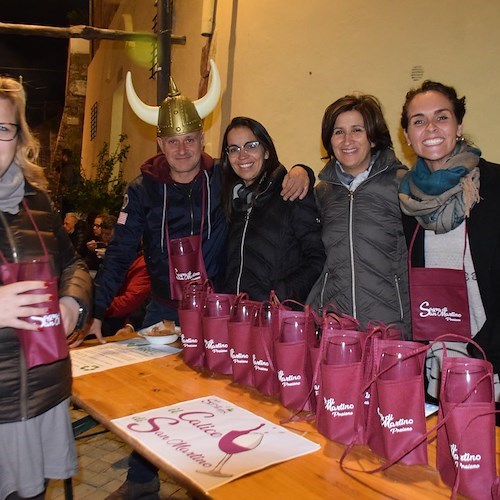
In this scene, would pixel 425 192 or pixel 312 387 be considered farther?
pixel 425 192

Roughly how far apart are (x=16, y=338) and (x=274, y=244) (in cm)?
127

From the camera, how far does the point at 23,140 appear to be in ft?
5.17

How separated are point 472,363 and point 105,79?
12.0 meters

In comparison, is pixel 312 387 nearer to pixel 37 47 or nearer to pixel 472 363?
pixel 472 363

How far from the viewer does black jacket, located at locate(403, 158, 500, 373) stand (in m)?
1.89

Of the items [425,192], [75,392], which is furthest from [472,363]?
[75,392]

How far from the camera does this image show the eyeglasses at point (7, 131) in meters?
1.46

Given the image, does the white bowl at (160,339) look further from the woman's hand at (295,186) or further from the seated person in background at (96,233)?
the seated person in background at (96,233)

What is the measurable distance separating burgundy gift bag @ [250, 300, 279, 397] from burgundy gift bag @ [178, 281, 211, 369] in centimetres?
31

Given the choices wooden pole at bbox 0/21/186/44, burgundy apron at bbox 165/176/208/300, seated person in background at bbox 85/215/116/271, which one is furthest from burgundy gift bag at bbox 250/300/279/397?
wooden pole at bbox 0/21/186/44

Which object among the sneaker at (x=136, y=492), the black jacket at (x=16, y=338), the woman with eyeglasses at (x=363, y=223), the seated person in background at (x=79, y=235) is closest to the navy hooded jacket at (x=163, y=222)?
the woman with eyeglasses at (x=363, y=223)

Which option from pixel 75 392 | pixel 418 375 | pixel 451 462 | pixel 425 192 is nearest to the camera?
pixel 451 462

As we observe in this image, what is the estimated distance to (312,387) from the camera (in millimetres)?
1529

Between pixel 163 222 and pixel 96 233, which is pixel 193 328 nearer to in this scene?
pixel 163 222
